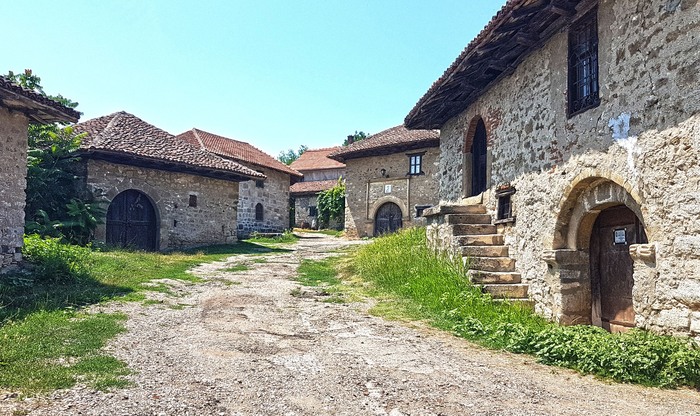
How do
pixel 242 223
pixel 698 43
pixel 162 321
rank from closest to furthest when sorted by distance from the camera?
pixel 698 43, pixel 162 321, pixel 242 223

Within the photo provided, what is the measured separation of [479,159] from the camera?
10523 mm

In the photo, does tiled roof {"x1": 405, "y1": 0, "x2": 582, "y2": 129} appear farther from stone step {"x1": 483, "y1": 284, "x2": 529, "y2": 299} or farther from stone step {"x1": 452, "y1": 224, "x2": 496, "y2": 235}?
stone step {"x1": 483, "y1": 284, "x2": 529, "y2": 299}

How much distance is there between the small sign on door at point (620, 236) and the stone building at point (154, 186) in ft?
42.8

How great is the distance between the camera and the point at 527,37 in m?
7.15

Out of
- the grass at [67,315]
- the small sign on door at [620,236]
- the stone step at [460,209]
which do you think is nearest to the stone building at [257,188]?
the grass at [67,315]

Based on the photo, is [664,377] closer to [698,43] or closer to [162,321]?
[698,43]

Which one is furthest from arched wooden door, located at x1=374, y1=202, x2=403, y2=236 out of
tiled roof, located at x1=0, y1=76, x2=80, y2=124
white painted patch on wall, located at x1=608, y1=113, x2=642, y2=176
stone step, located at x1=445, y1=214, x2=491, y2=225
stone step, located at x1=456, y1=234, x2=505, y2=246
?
white painted patch on wall, located at x1=608, y1=113, x2=642, y2=176

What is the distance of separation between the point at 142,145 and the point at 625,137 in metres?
14.2

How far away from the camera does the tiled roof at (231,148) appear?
26406 mm

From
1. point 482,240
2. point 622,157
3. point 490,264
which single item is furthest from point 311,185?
point 622,157

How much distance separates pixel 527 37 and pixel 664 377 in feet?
16.5

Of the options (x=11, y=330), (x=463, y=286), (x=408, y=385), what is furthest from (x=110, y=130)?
(x=408, y=385)

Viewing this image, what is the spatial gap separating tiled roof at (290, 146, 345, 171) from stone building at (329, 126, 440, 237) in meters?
13.5

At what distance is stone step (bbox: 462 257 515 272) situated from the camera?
7.84 m
